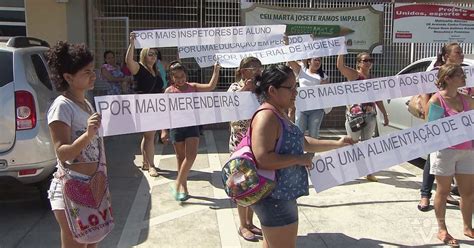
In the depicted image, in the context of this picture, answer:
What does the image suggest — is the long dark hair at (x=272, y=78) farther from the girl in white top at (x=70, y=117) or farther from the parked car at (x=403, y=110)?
the parked car at (x=403, y=110)

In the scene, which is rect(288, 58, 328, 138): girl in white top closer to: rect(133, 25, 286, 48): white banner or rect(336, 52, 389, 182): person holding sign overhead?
rect(336, 52, 389, 182): person holding sign overhead

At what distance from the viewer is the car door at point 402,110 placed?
6.95 m

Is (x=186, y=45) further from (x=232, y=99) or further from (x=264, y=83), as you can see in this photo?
(x=264, y=83)

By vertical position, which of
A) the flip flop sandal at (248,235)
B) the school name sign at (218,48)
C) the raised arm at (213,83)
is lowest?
the flip flop sandal at (248,235)

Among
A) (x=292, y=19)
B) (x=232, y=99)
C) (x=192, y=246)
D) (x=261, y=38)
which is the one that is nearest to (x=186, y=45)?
(x=261, y=38)

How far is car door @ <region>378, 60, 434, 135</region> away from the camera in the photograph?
695 cm

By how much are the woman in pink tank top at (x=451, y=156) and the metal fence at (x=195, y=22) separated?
243 inches

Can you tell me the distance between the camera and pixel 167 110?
3941 mm

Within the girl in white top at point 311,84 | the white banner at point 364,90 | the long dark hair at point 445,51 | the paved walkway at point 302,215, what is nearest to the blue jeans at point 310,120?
the girl in white top at point 311,84

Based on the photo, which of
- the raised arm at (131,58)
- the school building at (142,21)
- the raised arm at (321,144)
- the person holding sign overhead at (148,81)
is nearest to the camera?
the raised arm at (321,144)

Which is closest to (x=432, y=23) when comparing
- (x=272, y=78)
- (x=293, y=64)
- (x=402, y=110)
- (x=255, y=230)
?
(x=402, y=110)

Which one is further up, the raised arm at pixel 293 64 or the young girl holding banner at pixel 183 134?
the raised arm at pixel 293 64

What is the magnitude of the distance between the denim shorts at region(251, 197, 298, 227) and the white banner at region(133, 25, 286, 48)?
11.0 ft

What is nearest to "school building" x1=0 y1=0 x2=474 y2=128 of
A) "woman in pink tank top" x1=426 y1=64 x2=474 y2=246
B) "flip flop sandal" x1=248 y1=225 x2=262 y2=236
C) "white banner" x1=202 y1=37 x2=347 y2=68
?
"white banner" x1=202 y1=37 x2=347 y2=68
